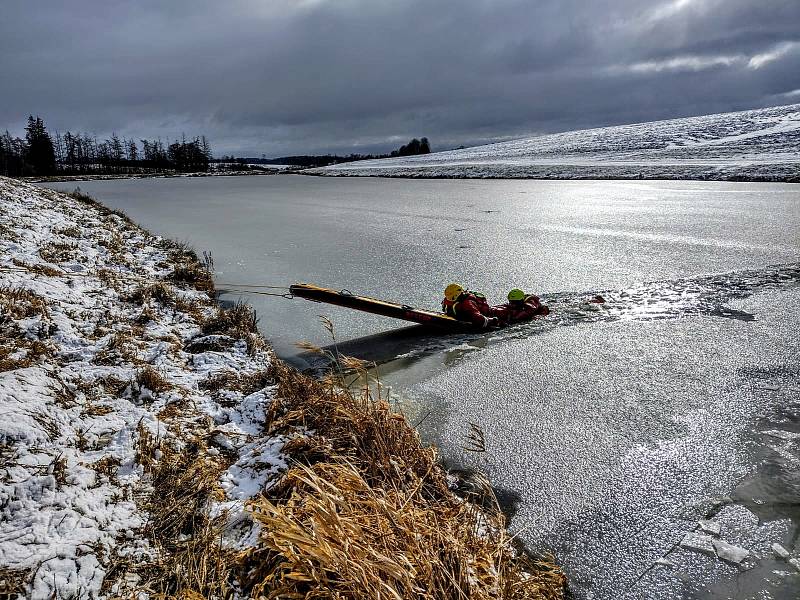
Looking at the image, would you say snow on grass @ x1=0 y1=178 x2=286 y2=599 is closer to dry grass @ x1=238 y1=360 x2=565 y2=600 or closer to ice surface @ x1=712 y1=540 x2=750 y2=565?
dry grass @ x1=238 y1=360 x2=565 y2=600

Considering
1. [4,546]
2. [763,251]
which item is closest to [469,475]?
[4,546]

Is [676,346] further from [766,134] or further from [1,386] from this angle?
[766,134]

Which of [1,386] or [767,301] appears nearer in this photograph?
[1,386]

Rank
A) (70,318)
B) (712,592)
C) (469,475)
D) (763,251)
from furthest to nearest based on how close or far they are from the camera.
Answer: (763,251) < (70,318) < (469,475) < (712,592)

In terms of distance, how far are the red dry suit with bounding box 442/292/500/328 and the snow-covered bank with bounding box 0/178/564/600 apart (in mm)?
1955

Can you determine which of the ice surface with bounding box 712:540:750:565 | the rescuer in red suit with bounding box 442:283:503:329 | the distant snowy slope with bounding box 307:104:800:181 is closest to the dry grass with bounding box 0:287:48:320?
the rescuer in red suit with bounding box 442:283:503:329

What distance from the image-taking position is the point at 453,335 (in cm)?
493

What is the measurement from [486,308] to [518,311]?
1.22 feet

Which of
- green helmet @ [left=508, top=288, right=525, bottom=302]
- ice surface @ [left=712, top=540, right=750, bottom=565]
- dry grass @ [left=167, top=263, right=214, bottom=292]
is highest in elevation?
dry grass @ [left=167, top=263, right=214, bottom=292]

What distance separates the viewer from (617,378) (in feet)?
11.9

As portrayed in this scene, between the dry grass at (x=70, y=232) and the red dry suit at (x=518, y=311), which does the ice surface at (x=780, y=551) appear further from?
the dry grass at (x=70, y=232)

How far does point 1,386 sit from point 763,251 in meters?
9.35

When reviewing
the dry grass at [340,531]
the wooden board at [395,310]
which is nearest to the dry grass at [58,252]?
the wooden board at [395,310]

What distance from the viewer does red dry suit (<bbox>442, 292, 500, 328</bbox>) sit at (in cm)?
487
